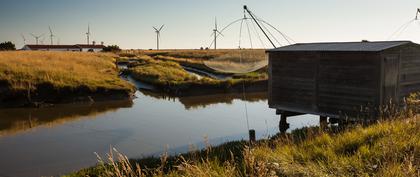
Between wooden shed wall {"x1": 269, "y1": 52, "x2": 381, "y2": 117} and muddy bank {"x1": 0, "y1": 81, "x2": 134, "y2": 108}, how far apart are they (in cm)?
1484

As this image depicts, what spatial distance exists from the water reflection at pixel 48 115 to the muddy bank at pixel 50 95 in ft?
2.95

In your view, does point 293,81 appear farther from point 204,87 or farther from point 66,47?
point 66,47

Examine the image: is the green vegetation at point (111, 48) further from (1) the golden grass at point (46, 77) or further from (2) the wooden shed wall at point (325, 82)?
(2) the wooden shed wall at point (325, 82)

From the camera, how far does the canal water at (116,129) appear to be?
14.5 m

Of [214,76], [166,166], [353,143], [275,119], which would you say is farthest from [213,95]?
[353,143]

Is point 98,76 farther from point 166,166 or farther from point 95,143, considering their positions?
point 166,166

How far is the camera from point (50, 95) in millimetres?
28016

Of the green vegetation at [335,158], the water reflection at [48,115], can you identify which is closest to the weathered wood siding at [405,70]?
the green vegetation at [335,158]

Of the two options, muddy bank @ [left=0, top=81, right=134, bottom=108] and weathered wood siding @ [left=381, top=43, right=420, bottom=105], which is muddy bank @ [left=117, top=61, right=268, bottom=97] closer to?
muddy bank @ [left=0, top=81, right=134, bottom=108]

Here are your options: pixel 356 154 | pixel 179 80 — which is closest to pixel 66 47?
pixel 179 80

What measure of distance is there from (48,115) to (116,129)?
662cm

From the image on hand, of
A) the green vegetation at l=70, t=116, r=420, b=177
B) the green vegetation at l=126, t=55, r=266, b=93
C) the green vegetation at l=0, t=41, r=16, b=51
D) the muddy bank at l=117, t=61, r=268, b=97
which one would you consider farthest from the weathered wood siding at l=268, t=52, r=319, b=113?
the green vegetation at l=0, t=41, r=16, b=51

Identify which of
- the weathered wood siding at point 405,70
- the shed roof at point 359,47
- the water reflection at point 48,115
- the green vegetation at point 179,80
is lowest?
the water reflection at point 48,115

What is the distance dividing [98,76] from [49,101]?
7028 mm
